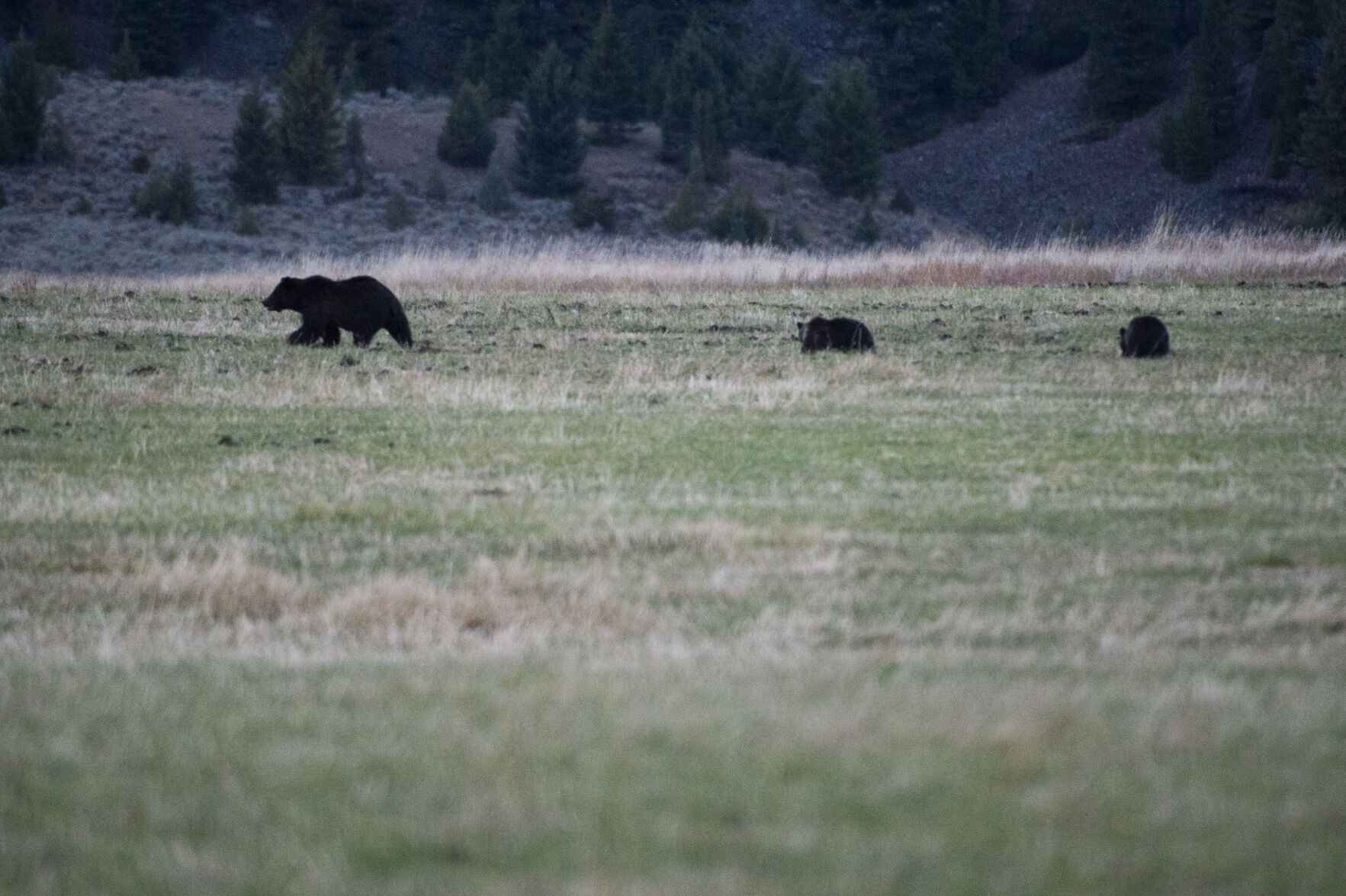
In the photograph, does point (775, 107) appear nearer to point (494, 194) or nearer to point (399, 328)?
point (494, 194)

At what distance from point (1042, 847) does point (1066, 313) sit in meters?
21.1

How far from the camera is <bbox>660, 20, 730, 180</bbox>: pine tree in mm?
80562

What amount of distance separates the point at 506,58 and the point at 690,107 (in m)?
13.7

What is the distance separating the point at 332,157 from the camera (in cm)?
7050

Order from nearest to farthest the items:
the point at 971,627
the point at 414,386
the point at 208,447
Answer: the point at 971,627
the point at 208,447
the point at 414,386

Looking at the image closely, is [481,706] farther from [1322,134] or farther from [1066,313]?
[1322,134]

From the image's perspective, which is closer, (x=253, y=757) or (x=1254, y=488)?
(x=253, y=757)

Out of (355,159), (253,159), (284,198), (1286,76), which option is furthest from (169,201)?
(1286,76)

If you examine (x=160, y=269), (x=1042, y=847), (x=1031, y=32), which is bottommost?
(x=160, y=269)

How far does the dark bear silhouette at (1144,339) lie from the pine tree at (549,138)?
2353 inches

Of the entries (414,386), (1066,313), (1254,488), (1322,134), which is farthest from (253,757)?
(1322,134)

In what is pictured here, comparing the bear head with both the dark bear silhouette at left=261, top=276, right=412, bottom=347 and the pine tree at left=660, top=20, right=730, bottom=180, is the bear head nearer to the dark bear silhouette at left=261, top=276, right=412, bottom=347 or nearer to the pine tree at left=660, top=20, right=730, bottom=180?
the dark bear silhouette at left=261, top=276, right=412, bottom=347

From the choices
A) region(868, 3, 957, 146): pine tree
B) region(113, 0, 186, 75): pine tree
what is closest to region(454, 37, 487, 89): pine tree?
region(113, 0, 186, 75): pine tree

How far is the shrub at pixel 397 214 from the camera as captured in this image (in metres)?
65.9
